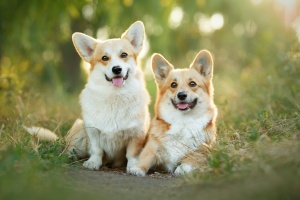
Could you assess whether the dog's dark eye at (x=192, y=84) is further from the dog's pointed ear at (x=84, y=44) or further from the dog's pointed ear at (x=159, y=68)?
the dog's pointed ear at (x=84, y=44)

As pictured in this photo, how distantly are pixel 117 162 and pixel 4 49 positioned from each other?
16.4ft

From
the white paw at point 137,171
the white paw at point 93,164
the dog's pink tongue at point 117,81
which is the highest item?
the dog's pink tongue at point 117,81

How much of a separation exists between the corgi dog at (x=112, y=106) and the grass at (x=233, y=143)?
0.38 m

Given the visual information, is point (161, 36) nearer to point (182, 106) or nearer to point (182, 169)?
point (182, 106)

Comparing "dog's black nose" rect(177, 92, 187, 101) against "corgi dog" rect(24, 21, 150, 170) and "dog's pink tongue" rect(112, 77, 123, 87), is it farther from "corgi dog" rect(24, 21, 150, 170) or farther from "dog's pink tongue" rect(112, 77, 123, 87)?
"dog's pink tongue" rect(112, 77, 123, 87)

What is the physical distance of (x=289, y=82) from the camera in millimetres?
6605

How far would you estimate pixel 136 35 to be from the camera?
17.1 ft

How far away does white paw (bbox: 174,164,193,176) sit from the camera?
4.37m

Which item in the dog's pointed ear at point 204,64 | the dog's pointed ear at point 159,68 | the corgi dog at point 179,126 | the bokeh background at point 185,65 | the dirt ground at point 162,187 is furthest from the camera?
the dog's pointed ear at point 159,68

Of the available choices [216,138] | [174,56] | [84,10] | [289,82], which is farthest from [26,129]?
[174,56]

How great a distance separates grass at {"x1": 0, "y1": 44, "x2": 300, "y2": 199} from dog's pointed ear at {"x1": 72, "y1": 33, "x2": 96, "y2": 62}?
93 cm

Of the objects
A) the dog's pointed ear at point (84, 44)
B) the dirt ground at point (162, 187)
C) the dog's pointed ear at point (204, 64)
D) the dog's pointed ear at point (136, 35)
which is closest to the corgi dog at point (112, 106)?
the dog's pointed ear at point (84, 44)

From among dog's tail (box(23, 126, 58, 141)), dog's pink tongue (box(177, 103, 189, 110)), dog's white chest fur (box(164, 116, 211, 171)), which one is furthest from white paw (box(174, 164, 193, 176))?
dog's tail (box(23, 126, 58, 141))

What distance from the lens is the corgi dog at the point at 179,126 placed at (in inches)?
183
